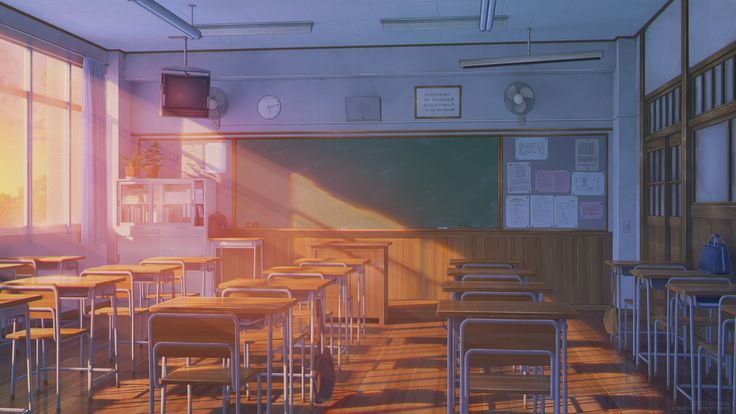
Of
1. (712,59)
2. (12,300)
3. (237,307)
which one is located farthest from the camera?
(712,59)

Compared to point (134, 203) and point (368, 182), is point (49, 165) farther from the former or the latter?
point (368, 182)

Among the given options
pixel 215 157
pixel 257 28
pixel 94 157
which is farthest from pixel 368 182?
pixel 94 157

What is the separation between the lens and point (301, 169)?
30.2 ft

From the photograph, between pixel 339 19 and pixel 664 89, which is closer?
pixel 664 89

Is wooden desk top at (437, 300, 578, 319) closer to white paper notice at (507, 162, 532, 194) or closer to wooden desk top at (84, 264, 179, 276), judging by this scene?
wooden desk top at (84, 264, 179, 276)

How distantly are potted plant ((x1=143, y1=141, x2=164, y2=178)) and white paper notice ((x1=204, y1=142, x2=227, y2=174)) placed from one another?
2.03 feet

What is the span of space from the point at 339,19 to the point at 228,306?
4861 mm

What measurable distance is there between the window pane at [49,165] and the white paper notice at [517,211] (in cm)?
534

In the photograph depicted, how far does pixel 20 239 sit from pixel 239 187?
2.79m

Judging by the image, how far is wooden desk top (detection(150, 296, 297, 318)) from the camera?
351 centimetres

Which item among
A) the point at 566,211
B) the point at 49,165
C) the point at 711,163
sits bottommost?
the point at 566,211

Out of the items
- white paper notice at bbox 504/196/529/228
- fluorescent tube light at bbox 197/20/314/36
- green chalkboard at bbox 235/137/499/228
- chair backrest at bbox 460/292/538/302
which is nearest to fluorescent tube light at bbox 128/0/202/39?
fluorescent tube light at bbox 197/20/314/36

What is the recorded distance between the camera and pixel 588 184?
880 centimetres

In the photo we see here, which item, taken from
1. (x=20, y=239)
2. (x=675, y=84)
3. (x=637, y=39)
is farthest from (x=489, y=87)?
(x=20, y=239)
